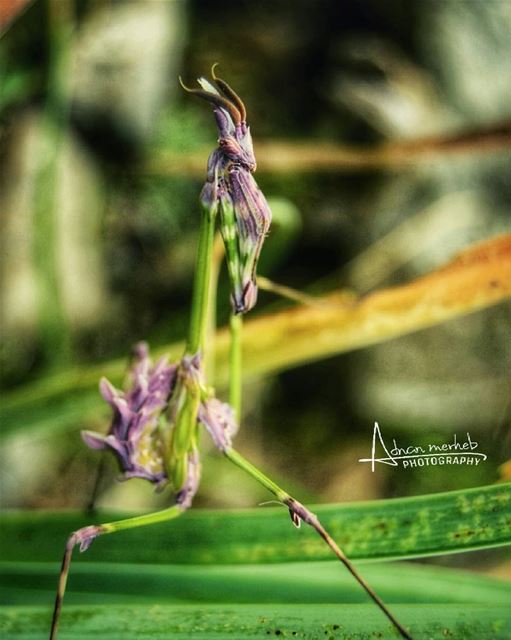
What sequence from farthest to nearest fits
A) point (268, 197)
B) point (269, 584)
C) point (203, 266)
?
point (268, 197)
point (269, 584)
point (203, 266)

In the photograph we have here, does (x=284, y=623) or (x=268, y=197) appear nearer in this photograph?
(x=284, y=623)

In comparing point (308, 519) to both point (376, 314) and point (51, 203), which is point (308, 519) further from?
point (51, 203)

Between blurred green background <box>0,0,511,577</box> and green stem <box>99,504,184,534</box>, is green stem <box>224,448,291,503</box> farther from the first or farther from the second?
blurred green background <box>0,0,511,577</box>

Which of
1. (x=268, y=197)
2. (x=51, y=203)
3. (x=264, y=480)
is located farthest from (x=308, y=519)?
(x=51, y=203)

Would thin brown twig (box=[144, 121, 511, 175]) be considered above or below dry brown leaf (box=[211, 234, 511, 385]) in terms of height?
above

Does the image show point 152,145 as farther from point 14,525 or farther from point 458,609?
point 458,609

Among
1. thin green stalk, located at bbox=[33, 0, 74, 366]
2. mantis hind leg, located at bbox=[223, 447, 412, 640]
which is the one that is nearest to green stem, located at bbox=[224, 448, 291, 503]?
mantis hind leg, located at bbox=[223, 447, 412, 640]
